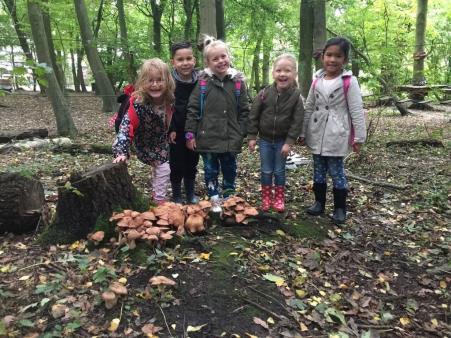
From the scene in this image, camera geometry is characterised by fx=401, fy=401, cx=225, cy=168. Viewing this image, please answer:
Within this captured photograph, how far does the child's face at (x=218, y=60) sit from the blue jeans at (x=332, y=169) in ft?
4.73

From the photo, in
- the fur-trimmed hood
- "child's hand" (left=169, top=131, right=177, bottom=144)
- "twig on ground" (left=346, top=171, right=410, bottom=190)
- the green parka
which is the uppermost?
the fur-trimmed hood

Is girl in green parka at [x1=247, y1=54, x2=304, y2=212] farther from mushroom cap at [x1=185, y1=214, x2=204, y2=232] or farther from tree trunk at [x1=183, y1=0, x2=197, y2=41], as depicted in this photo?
tree trunk at [x1=183, y1=0, x2=197, y2=41]

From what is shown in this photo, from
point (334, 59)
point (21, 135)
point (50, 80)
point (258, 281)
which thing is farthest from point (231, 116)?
point (21, 135)

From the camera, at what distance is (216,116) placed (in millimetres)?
4281

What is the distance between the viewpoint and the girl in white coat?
418 centimetres

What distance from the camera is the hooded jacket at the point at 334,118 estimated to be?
4199 millimetres

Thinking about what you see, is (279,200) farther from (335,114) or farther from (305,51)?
(305,51)

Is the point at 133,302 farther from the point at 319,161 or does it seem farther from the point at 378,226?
Answer: the point at 378,226

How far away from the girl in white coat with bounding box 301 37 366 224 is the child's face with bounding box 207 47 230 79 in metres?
1.02

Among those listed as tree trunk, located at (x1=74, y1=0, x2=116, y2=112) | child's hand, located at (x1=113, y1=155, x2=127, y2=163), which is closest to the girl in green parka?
child's hand, located at (x1=113, y1=155, x2=127, y2=163)

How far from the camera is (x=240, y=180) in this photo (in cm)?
647

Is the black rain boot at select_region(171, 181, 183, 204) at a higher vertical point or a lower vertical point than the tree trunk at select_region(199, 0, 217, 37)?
lower

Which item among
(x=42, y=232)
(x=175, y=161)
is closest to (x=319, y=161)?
(x=175, y=161)

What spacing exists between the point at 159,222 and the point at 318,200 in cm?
211
